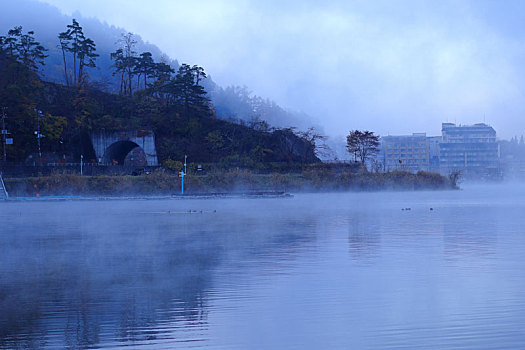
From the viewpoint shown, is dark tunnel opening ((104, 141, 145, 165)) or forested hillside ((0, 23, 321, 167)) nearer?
forested hillside ((0, 23, 321, 167))

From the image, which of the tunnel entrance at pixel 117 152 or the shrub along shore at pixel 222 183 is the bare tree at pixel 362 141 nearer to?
the shrub along shore at pixel 222 183

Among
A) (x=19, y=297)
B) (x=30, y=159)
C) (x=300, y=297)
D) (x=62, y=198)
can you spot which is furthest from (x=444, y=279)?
(x=30, y=159)

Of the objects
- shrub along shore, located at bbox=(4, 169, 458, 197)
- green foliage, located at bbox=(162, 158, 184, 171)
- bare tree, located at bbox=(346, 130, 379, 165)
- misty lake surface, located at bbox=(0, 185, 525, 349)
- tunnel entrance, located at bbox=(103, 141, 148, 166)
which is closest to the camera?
misty lake surface, located at bbox=(0, 185, 525, 349)

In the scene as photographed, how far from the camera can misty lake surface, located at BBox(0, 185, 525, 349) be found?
6410mm

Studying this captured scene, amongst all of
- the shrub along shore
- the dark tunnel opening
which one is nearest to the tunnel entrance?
the dark tunnel opening

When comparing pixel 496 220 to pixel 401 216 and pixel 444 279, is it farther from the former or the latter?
pixel 444 279

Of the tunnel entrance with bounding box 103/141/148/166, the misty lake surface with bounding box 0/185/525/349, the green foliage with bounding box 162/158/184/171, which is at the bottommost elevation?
the misty lake surface with bounding box 0/185/525/349

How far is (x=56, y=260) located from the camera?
12.6 m

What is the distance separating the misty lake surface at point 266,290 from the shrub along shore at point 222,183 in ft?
102

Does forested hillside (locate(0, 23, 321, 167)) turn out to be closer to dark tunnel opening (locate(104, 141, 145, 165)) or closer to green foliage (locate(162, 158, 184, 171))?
dark tunnel opening (locate(104, 141, 145, 165))

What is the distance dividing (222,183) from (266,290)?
45.0 m

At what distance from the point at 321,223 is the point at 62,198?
26.9 meters

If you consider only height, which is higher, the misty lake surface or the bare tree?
the bare tree

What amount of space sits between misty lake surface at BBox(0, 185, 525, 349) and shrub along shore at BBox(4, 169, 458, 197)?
31071mm
